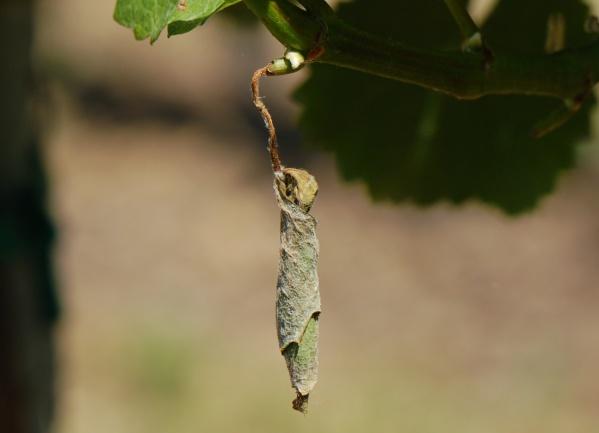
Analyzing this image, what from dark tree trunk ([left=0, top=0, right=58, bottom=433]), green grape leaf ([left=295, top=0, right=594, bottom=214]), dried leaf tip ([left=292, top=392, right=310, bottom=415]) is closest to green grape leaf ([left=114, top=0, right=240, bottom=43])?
dried leaf tip ([left=292, top=392, right=310, bottom=415])

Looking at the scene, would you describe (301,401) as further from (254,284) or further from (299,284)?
(254,284)

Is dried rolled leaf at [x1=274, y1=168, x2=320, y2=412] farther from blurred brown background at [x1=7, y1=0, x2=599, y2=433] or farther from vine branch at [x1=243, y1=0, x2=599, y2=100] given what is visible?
blurred brown background at [x1=7, y1=0, x2=599, y2=433]

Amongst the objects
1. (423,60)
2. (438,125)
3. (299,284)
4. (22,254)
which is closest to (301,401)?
(299,284)

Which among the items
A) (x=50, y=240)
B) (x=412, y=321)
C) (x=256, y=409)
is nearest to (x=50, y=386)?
(x=50, y=240)

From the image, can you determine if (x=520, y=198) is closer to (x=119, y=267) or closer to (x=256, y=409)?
(x=256, y=409)

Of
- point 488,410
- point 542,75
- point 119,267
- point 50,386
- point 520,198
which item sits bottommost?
point 119,267

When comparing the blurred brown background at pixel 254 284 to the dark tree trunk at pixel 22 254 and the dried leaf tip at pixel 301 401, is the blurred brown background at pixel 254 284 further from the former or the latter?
the dried leaf tip at pixel 301 401
